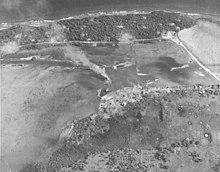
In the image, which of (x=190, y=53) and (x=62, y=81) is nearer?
(x=62, y=81)

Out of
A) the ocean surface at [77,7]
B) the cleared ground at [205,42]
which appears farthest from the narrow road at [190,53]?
the ocean surface at [77,7]

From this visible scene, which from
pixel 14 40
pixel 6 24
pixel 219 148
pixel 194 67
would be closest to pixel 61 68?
pixel 14 40

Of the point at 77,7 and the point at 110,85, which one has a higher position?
the point at 77,7

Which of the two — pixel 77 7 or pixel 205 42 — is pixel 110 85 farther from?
pixel 205 42

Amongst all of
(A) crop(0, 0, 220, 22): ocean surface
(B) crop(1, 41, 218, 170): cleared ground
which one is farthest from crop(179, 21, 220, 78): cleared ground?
(A) crop(0, 0, 220, 22): ocean surface

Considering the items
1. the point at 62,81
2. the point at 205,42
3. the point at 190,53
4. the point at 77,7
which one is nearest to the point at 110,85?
the point at 62,81

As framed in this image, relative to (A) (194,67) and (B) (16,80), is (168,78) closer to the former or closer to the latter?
(A) (194,67)

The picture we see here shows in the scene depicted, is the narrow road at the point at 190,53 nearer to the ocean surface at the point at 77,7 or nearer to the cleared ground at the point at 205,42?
the cleared ground at the point at 205,42
